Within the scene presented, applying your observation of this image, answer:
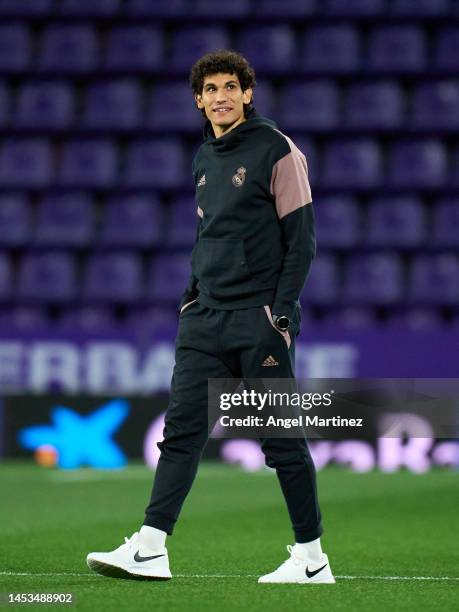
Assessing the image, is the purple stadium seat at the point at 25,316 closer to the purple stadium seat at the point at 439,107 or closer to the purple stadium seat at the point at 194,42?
the purple stadium seat at the point at 194,42

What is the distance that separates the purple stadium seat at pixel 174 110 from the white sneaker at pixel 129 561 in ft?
34.3

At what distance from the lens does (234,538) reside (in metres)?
6.16

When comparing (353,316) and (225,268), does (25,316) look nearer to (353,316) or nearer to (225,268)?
(353,316)

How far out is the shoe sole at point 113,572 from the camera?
4.37 metres

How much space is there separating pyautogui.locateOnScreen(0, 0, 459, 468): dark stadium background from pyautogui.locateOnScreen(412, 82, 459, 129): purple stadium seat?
2 cm

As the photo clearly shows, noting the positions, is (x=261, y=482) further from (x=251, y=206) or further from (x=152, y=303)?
(x=251, y=206)

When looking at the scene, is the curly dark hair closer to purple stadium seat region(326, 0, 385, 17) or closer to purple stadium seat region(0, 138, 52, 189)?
purple stadium seat region(0, 138, 52, 189)

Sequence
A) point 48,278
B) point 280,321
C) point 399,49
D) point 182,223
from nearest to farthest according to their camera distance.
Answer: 1. point 280,321
2. point 48,278
3. point 182,223
4. point 399,49

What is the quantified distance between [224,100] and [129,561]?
1.49 meters

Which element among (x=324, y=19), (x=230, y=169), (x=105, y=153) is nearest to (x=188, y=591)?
(x=230, y=169)

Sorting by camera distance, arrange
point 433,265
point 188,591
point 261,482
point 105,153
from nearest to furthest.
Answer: point 188,591, point 261,482, point 433,265, point 105,153

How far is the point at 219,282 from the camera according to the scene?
14.5 ft

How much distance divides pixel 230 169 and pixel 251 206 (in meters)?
0.14

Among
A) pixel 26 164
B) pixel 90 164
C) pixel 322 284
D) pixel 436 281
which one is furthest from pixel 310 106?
pixel 26 164
